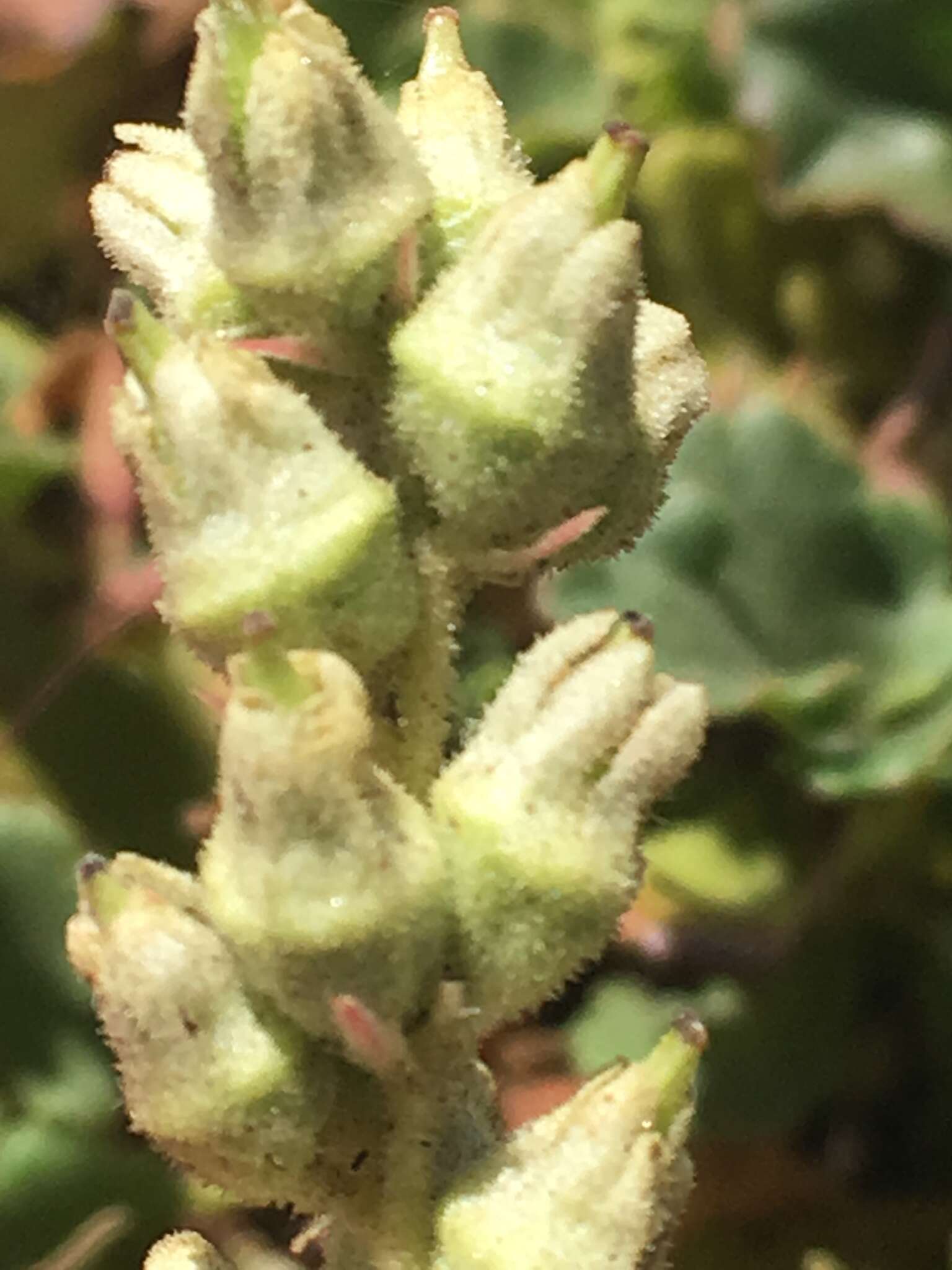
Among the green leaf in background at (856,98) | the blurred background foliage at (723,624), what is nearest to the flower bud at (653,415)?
the blurred background foliage at (723,624)

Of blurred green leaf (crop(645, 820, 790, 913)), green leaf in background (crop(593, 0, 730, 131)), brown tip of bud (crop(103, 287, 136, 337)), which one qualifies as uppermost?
green leaf in background (crop(593, 0, 730, 131))

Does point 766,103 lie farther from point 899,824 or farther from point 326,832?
point 326,832

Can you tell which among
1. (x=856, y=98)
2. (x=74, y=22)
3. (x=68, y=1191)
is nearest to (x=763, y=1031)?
(x=68, y=1191)

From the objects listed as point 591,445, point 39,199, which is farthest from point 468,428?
point 39,199

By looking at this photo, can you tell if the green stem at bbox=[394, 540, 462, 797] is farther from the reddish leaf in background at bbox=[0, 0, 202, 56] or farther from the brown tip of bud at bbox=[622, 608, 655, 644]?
the reddish leaf in background at bbox=[0, 0, 202, 56]

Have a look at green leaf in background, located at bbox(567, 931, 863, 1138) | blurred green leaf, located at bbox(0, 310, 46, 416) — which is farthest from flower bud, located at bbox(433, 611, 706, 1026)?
blurred green leaf, located at bbox(0, 310, 46, 416)

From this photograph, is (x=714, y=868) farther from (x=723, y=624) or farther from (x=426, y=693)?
(x=426, y=693)
